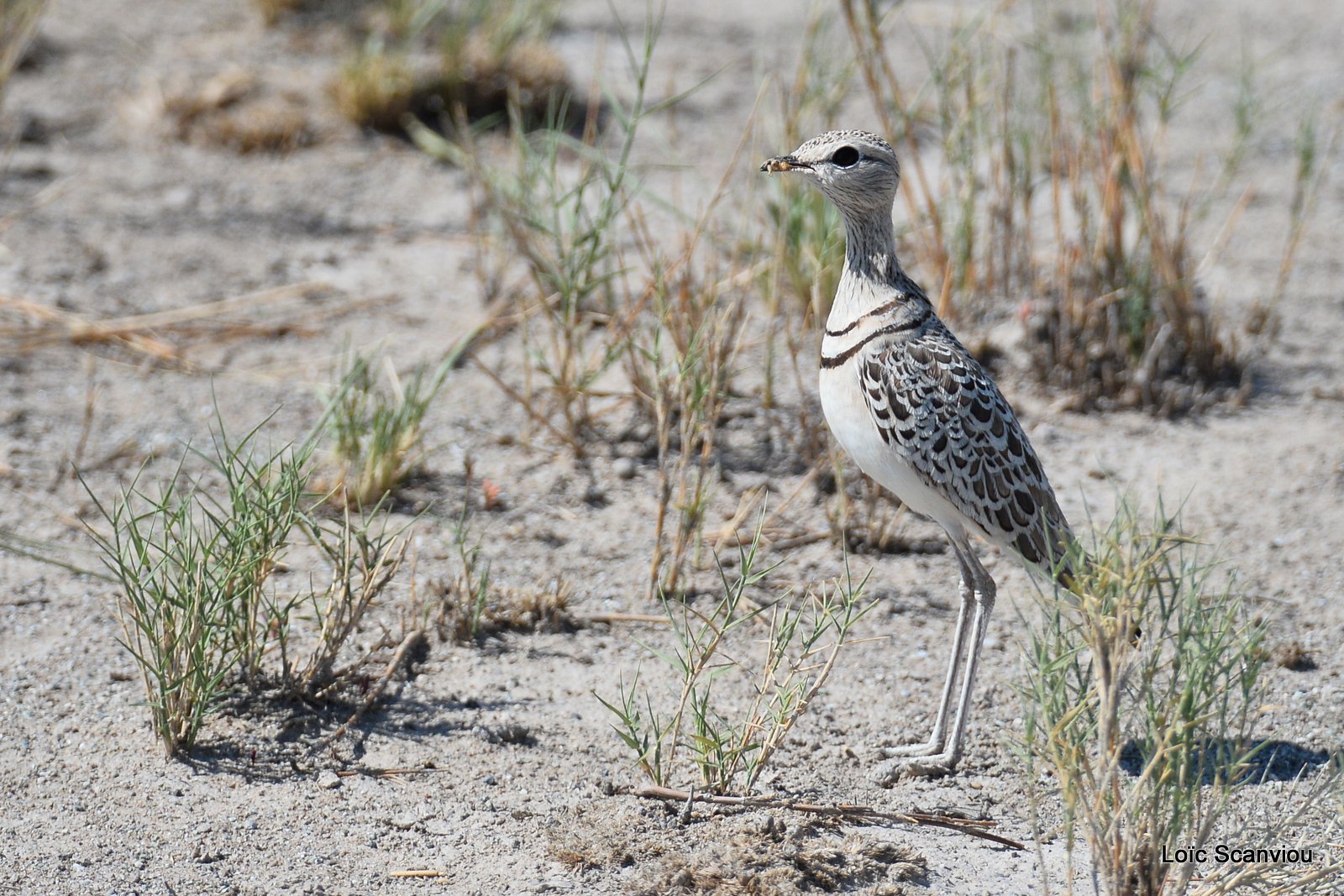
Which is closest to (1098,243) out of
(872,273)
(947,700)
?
(872,273)

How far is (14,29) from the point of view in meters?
6.51

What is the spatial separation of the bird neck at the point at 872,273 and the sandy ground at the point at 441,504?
0.70m

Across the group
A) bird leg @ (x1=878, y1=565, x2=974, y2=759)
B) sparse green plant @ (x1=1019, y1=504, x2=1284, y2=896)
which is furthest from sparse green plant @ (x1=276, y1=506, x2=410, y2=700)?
sparse green plant @ (x1=1019, y1=504, x2=1284, y2=896)

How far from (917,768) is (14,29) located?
214 inches

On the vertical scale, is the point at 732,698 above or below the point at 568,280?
below

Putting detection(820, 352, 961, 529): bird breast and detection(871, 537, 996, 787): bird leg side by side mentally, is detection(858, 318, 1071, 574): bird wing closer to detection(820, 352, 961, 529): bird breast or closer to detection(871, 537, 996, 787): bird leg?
detection(820, 352, 961, 529): bird breast

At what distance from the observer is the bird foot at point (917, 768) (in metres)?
3.31

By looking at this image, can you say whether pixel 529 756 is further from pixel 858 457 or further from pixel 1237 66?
pixel 1237 66

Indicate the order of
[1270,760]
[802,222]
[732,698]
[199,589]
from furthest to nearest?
[802,222] < [732,698] < [1270,760] < [199,589]

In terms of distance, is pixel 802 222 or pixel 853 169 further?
pixel 802 222

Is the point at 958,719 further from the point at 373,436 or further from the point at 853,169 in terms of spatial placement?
the point at 373,436

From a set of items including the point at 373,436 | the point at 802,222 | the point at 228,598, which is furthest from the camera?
the point at 802,222

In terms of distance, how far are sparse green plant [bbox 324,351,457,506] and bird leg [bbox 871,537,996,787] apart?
1656mm

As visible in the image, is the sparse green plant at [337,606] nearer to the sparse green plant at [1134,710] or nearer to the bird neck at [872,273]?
the bird neck at [872,273]
